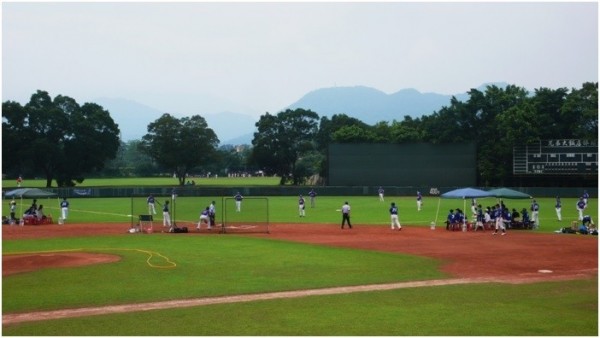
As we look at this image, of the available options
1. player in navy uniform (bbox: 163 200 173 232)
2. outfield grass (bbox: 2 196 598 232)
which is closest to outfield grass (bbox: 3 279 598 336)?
outfield grass (bbox: 2 196 598 232)

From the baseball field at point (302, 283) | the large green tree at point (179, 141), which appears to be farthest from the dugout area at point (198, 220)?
the large green tree at point (179, 141)

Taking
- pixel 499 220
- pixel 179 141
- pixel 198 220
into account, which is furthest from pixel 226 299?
pixel 179 141

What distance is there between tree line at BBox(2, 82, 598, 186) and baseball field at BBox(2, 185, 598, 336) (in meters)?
46.8

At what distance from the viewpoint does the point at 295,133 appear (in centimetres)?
12300

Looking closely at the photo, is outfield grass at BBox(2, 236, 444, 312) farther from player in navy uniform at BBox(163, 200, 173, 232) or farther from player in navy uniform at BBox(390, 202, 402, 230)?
player in navy uniform at BBox(390, 202, 402, 230)

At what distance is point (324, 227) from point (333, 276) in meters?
18.2

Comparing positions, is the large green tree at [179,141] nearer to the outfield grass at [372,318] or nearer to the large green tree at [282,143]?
the large green tree at [282,143]

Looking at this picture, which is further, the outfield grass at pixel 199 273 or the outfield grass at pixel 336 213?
the outfield grass at pixel 336 213

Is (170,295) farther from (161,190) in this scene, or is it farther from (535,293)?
(161,190)

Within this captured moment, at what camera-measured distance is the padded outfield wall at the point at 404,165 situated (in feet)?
240

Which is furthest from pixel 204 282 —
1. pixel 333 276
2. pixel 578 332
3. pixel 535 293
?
pixel 578 332

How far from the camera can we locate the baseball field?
557 inches

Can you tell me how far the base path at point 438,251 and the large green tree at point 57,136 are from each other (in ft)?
195

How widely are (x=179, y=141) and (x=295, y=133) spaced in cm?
2121
